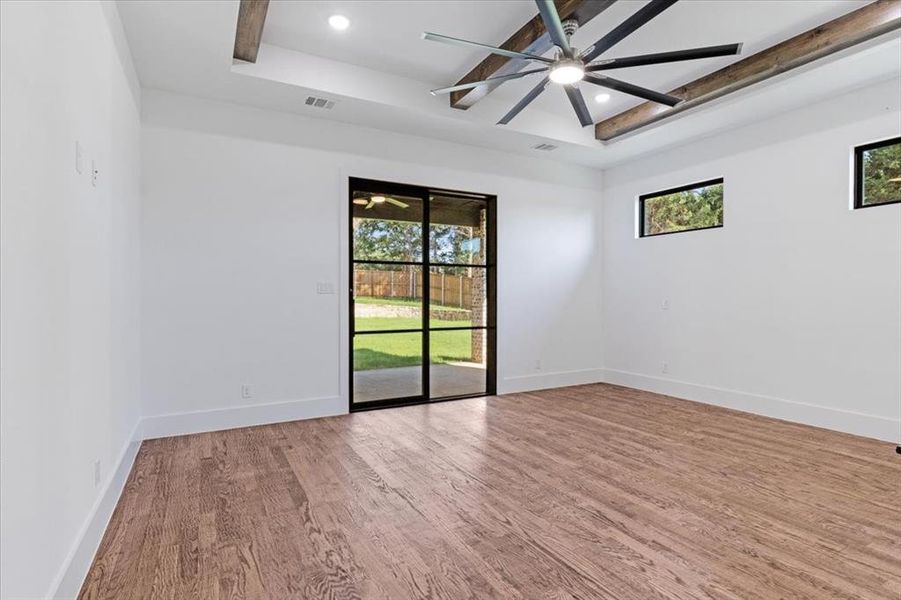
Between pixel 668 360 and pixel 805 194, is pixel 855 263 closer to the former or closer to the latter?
pixel 805 194

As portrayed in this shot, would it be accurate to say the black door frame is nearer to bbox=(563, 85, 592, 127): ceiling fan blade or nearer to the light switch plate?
bbox=(563, 85, 592, 127): ceiling fan blade

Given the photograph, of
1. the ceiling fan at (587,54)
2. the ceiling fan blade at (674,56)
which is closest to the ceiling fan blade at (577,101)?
the ceiling fan at (587,54)

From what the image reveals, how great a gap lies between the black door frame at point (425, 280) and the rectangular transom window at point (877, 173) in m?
3.60

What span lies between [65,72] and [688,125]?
535cm

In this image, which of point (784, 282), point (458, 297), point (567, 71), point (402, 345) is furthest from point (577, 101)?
point (402, 345)

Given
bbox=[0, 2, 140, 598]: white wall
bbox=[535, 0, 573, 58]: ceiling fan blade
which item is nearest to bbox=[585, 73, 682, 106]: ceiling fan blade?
bbox=[535, 0, 573, 58]: ceiling fan blade

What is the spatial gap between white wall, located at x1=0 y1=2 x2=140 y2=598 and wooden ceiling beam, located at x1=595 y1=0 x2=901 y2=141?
4.81m

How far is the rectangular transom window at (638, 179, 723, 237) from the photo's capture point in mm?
5391

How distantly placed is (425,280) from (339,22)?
9.05ft

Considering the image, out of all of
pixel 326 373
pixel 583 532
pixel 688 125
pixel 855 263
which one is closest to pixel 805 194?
pixel 855 263

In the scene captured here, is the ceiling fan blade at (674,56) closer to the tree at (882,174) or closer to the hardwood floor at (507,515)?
the tree at (882,174)

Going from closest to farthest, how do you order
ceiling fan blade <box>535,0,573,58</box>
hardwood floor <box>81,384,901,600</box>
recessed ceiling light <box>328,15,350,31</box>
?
1. hardwood floor <box>81,384,901,600</box>
2. ceiling fan blade <box>535,0,573,58</box>
3. recessed ceiling light <box>328,15,350,31</box>

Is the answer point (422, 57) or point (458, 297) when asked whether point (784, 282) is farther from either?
point (422, 57)

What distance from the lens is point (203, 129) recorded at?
13.8 ft
